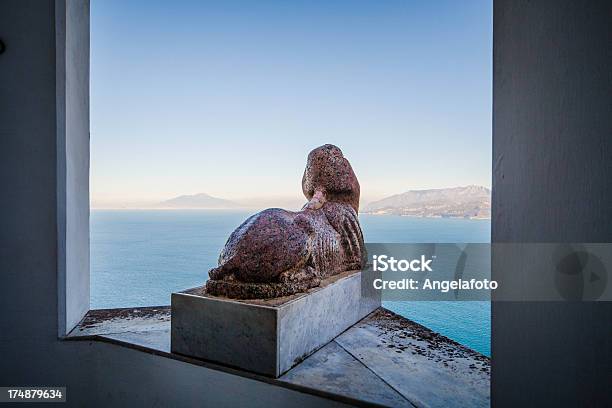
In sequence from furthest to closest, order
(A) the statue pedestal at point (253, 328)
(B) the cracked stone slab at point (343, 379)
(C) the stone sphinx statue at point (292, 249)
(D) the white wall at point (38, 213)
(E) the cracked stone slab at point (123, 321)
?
(E) the cracked stone slab at point (123, 321), (D) the white wall at point (38, 213), (C) the stone sphinx statue at point (292, 249), (A) the statue pedestal at point (253, 328), (B) the cracked stone slab at point (343, 379)

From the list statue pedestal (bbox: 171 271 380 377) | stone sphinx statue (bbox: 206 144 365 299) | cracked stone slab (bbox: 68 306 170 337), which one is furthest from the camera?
cracked stone slab (bbox: 68 306 170 337)

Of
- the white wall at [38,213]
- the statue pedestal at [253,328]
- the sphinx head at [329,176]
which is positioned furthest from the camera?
the sphinx head at [329,176]

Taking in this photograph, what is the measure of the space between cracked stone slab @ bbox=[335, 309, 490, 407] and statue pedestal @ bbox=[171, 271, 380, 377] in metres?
0.46

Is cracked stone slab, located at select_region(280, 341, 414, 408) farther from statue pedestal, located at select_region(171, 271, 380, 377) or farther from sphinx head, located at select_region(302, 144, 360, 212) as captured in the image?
sphinx head, located at select_region(302, 144, 360, 212)

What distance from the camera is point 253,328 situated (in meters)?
2.33

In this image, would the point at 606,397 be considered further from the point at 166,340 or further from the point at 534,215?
the point at 166,340

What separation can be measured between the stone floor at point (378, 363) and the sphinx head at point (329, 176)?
1392mm

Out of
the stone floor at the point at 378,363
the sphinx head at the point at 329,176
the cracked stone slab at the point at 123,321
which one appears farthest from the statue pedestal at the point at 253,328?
the sphinx head at the point at 329,176

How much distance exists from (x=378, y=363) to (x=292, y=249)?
1.12 m

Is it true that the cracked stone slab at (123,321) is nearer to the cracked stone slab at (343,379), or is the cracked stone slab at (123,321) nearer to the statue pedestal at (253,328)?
the statue pedestal at (253,328)

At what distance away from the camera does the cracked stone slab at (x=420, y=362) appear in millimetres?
2201

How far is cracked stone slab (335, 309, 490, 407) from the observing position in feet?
7.22

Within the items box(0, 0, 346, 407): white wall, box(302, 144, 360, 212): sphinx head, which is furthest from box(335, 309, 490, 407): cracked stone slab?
box(0, 0, 346, 407): white wall

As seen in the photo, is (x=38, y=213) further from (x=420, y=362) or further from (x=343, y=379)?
(x=420, y=362)
